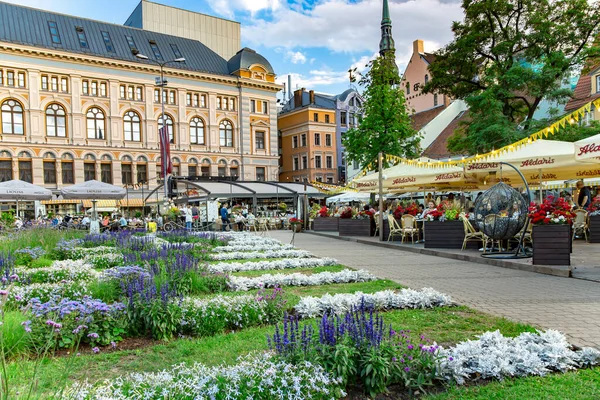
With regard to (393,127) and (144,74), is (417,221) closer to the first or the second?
(393,127)

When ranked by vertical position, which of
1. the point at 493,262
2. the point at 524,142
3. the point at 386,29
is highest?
the point at 386,29

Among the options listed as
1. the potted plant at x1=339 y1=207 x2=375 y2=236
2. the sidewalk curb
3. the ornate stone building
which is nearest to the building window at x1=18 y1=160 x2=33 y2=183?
the ornate stone building

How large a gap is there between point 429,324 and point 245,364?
9.03 ft

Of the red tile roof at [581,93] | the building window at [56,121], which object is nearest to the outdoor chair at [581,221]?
the red tile roof at [581,93]

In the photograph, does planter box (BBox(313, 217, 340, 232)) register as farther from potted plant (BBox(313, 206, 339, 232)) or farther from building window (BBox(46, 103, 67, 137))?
building window (BBox(46, 103, 67, 137))

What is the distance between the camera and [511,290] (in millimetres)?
7707

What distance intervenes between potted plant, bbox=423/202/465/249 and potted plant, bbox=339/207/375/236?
6.64 metres

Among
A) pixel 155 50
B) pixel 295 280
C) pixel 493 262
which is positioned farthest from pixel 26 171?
pixel 493 262

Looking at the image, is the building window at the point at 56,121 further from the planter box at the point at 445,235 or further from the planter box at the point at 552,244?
the planter box at the point at 552,244

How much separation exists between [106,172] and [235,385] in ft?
167

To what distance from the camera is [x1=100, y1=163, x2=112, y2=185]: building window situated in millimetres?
49594

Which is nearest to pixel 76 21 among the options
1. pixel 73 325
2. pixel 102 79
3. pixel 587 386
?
pixel 102 79

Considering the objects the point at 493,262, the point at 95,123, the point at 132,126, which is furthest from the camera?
the point at 132,126

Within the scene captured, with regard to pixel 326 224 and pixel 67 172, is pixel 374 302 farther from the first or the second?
pixel 67 172
